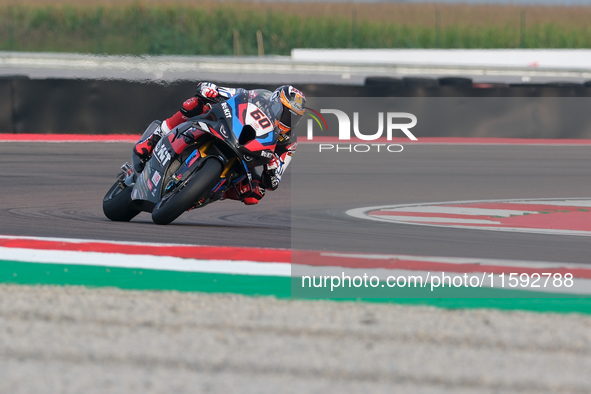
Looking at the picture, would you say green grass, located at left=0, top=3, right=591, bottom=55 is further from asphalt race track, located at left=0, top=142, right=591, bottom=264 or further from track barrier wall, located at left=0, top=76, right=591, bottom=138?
asphalt race track, located at left=0, top=142, right=591, bottom=264

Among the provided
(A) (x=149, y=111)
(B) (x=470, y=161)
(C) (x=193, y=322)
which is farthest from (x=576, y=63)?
(C) (x=193, y=322)

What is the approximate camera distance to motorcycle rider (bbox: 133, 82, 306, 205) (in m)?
6.72

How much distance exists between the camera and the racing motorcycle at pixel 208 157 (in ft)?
21.4

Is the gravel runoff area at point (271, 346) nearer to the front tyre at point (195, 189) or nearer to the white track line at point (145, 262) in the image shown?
the white track line at point (145, 262)

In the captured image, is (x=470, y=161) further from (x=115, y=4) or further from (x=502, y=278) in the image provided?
(x=115, y=4)

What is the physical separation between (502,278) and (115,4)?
1177 inches

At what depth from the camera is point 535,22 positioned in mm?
36562

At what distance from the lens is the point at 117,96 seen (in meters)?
14.9

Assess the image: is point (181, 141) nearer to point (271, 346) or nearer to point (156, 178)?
point (156, 178)

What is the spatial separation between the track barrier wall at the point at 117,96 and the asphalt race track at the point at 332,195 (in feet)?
3.15

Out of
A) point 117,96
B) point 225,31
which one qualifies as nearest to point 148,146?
point 117,96

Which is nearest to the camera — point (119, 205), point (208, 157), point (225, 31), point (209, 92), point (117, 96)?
point (208, 157)

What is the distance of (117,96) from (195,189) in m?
8.97

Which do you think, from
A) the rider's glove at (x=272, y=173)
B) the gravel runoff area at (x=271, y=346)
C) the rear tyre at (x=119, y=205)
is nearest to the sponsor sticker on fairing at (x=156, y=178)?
the rear tyre at (x=119, y=205)
